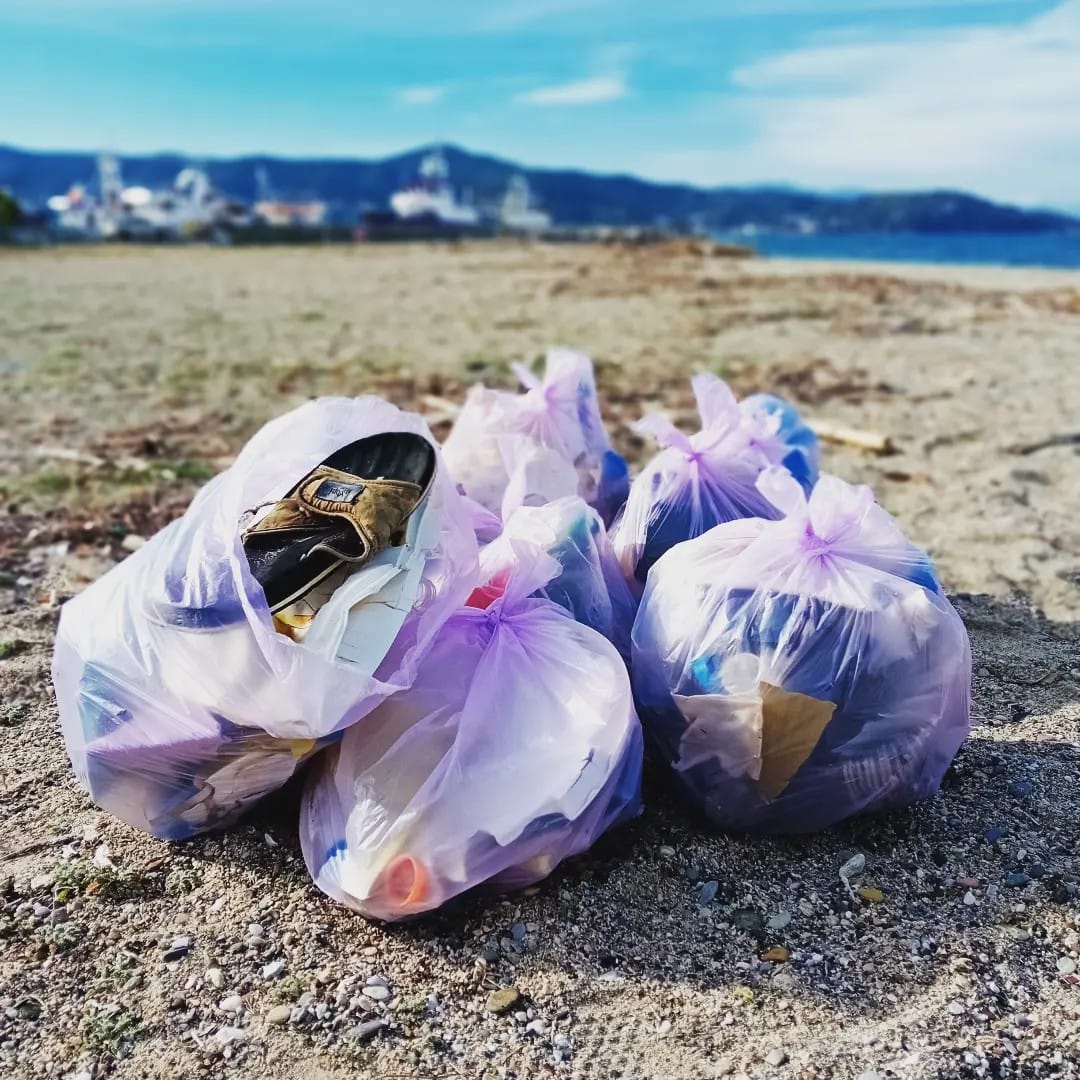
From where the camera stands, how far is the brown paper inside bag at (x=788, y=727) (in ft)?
5.03

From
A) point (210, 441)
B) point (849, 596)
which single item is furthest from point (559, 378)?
point (210, 441)

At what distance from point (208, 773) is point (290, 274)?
49.9ft

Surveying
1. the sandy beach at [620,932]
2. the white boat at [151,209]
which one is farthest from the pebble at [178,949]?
the white boat at [151,209]

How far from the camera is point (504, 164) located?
166 meters

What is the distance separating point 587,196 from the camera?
5290 inches

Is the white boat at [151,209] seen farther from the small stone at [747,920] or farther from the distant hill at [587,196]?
the small stone at [747,920]

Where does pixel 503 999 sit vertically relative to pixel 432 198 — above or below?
above

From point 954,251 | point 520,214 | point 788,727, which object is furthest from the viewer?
point 520,214

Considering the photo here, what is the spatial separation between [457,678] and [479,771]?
189mm

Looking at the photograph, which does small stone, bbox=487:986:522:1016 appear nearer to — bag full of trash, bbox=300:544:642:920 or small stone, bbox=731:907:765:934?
bag full of trash, bbox=300:544:642:920

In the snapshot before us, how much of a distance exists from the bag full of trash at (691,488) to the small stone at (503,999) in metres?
0.93

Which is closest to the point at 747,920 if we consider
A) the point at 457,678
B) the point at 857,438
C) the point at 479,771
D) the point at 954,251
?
the point at 479,771

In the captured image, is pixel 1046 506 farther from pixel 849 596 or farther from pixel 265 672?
pixel 265 672

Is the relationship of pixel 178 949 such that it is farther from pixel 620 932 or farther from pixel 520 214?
pixel 520 214
